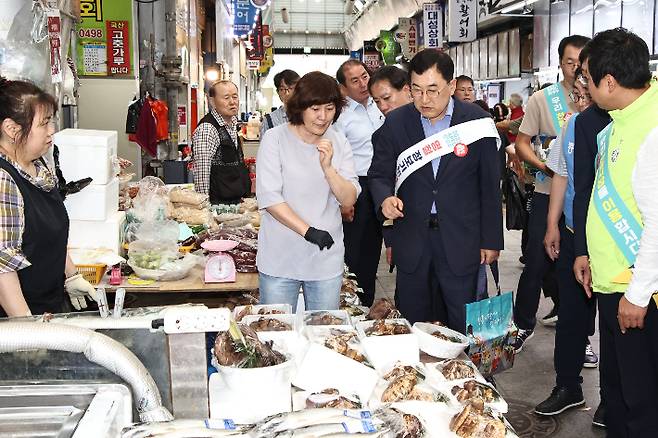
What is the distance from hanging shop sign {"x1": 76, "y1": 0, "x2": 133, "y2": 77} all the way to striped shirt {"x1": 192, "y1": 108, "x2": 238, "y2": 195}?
4538 mm

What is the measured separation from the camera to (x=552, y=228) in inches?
165

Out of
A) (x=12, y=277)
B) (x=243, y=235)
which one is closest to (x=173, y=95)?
(x=243, y=235)

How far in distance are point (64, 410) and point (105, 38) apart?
9060 mm

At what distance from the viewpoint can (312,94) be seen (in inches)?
129

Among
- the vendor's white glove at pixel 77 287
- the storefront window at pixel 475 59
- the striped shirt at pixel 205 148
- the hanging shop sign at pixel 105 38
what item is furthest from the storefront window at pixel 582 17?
the vendor's white glove at pixel 77 287

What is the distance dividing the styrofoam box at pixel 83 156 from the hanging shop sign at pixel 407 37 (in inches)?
784

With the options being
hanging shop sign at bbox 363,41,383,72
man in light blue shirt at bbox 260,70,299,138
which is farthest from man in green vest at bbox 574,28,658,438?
hanging shop sign at bbox 363,41,383,72

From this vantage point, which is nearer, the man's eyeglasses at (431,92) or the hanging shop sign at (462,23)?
the man's eyeglasses at (431,92)

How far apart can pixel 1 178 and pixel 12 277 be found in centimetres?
36

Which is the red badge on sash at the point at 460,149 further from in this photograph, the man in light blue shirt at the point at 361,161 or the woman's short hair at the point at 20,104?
the man in light blue shirt at the point at 361,161

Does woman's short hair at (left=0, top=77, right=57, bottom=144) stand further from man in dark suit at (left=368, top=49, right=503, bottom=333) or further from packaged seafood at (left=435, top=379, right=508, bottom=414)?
packaged seafood at (left=435, top=379, right=508, bottom=414)

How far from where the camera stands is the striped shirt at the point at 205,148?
554cm

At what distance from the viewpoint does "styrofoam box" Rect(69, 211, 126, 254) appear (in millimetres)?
4211

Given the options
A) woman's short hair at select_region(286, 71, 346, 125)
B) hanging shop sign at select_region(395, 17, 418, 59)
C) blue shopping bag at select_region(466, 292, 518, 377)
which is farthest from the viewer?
hanging shop sign at select_region(395, 17, 418, 59)
